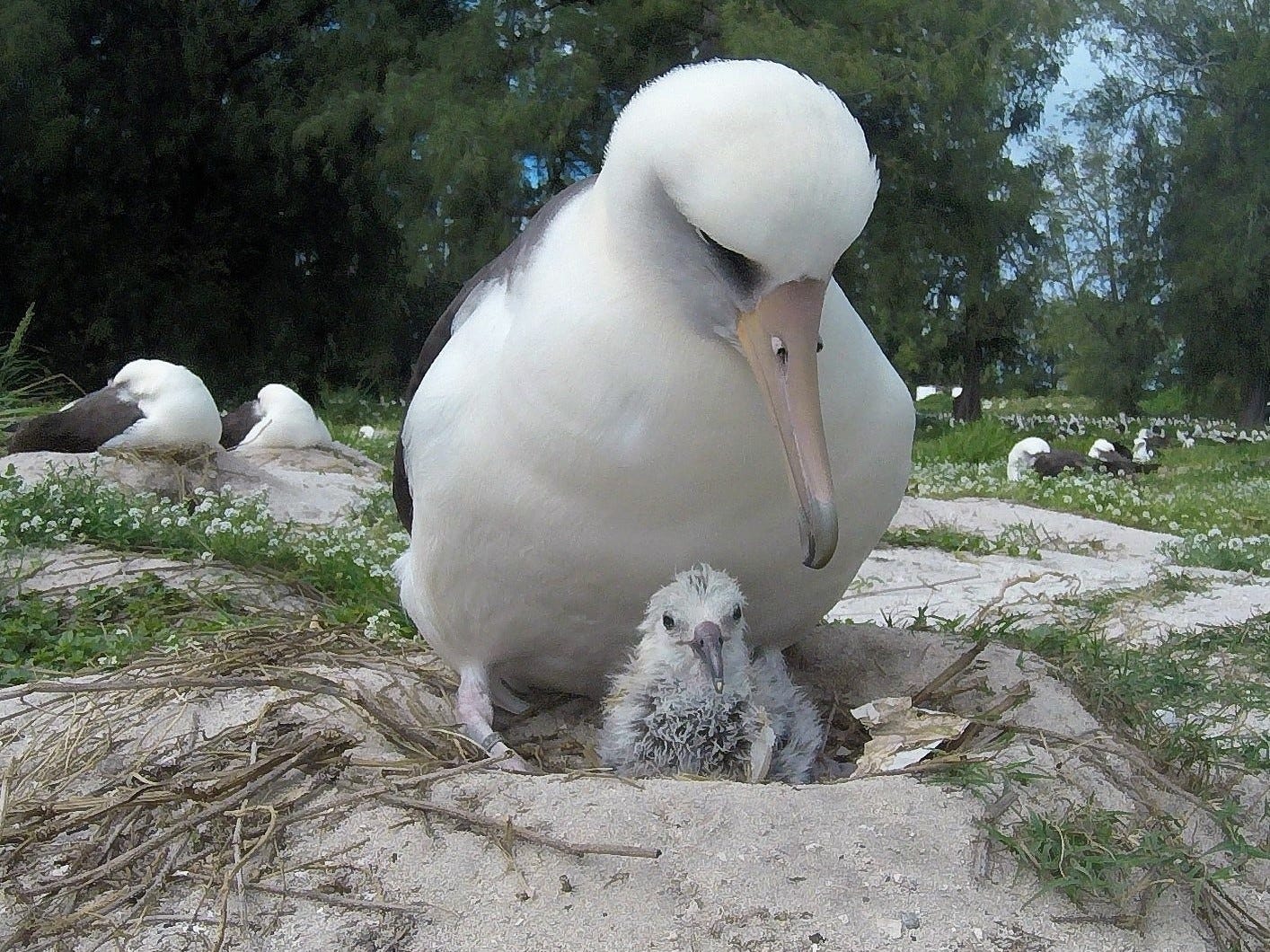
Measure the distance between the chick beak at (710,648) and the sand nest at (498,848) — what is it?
293 millimetres

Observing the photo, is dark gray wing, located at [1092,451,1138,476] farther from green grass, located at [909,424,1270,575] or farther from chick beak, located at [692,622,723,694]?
chick beak, located at [692,622,723,694]

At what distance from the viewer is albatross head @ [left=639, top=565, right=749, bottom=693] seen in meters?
2.37

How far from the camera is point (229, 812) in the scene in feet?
6.61

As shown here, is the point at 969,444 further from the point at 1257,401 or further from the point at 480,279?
the point at 480,279

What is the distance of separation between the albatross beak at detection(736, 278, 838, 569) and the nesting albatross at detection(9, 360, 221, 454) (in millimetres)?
5684

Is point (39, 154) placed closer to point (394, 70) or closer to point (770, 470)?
point (394, 70)

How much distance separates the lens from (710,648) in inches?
93.3

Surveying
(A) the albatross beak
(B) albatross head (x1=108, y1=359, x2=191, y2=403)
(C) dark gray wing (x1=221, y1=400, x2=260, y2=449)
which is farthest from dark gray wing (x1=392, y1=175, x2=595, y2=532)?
(C) dark gray wing (x1=221, y1=400, x2=260, y2=449)

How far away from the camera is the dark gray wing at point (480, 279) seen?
261 centimetres

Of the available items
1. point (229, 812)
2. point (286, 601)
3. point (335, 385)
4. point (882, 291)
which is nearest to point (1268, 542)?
point (286, 601)

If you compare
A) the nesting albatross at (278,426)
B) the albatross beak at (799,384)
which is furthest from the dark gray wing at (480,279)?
the nesting albatross at (278,426)

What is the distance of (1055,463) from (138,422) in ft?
28.3

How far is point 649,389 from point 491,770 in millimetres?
730

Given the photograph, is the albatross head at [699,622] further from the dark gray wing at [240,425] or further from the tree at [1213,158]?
the tree at [1213,158]
